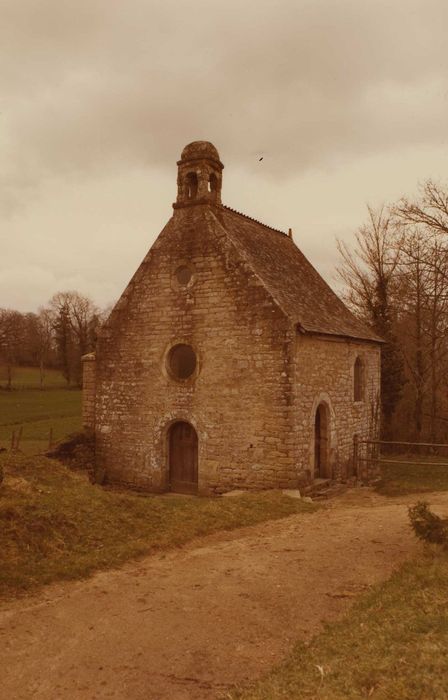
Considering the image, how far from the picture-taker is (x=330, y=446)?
17.2m

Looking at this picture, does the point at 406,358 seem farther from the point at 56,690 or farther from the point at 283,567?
the point at 56,690

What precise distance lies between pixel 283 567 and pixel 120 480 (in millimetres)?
10073

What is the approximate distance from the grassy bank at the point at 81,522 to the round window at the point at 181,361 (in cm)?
478

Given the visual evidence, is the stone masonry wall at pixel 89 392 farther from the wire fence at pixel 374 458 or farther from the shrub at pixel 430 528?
the shrub at pixel 430 528

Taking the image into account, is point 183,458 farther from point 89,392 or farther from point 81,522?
point 81,522

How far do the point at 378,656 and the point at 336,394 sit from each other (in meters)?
12.9

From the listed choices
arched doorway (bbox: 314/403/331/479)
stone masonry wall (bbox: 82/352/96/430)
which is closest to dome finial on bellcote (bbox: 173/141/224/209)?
stone masonry wall (bbox: 82/352/96/430)

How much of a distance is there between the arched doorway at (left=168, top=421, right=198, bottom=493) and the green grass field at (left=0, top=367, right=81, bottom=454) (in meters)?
5.23

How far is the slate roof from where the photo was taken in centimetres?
1619

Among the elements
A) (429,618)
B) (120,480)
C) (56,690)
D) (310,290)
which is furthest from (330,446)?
(56,690)

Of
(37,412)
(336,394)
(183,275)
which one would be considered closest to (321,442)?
(336,394)

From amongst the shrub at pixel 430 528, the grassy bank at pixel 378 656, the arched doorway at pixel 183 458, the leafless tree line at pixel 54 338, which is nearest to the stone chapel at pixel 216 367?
the arched doorway at pixel 183 458

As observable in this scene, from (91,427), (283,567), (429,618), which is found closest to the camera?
(429,618)

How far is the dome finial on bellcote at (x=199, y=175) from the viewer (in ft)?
56.6
